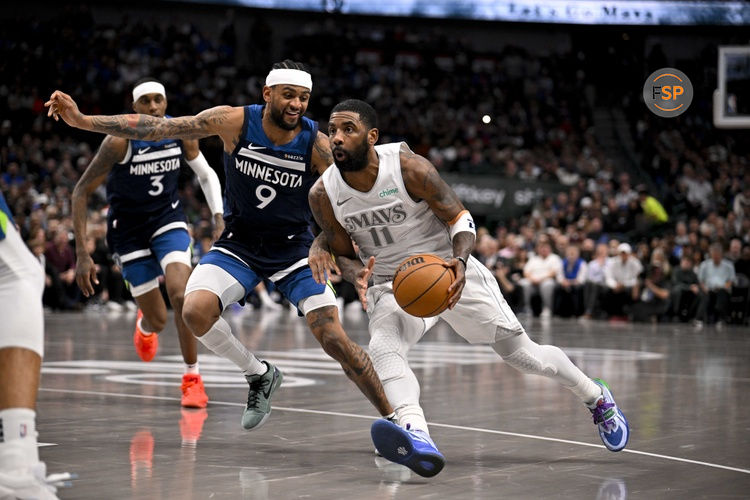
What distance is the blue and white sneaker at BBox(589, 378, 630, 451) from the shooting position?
5711 millimetres

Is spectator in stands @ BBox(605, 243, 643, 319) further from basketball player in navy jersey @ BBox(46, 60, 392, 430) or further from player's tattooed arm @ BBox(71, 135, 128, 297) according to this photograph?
basketball player in navy jersey @ BBox(46, 60, 392, 430)

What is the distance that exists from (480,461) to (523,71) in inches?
974

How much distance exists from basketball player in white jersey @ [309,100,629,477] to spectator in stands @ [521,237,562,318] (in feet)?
42.5

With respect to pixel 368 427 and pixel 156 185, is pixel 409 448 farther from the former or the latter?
pixel 156 185

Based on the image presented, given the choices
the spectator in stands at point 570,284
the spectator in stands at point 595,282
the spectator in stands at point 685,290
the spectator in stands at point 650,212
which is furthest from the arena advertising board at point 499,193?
the spectator in stands at point 685,290

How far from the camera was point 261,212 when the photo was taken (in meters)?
6.48

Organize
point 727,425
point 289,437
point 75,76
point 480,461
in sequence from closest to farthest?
point 480,461 < point 289,437 < point 727,425 < point 75,76

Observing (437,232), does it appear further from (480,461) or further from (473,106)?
(473,106)

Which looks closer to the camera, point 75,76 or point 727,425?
point 727,425

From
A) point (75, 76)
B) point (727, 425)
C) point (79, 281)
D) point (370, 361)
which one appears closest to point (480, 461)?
point (370, 361)

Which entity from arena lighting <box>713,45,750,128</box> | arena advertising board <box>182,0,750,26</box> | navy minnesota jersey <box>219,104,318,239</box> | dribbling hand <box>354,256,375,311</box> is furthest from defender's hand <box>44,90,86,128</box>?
arena advertising board <box>182,0,750,26</box>

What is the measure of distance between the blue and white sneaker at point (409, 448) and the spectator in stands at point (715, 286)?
1314cm

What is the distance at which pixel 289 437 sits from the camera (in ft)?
20.6
